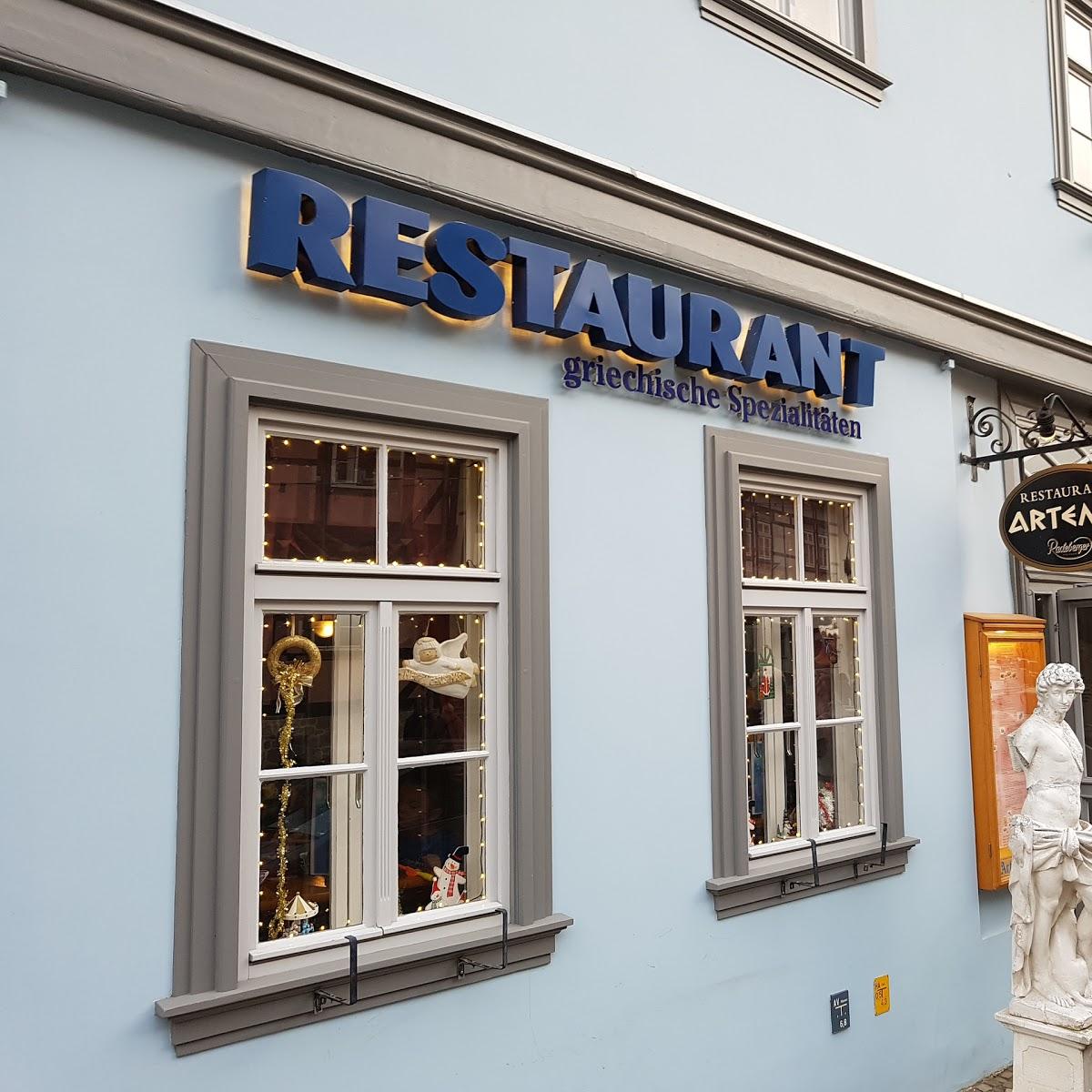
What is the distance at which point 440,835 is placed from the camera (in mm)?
3807

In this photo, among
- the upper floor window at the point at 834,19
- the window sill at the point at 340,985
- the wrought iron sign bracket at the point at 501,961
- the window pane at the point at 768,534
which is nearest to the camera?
the window sill at the point at 340,985

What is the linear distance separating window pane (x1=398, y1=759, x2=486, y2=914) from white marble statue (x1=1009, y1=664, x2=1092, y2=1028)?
257 centimetres

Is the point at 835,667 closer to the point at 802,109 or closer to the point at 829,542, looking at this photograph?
the point at 829,542

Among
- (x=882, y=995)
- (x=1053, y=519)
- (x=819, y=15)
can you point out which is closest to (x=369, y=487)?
(x=882, y=995)

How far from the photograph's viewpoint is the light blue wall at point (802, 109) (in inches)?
158

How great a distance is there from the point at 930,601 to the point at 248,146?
14.0 ft

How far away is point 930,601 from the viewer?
586 centimetres

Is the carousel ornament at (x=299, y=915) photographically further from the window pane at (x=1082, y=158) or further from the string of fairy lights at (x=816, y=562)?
the window pane at (x=1082, y=158)

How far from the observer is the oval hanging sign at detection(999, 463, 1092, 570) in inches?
217

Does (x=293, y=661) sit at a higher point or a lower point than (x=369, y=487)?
lower

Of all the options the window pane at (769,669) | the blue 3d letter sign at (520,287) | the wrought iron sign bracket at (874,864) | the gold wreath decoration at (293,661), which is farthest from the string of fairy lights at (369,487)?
the wrought iron sign bracket at (874,864)

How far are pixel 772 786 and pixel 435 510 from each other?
2234 mm

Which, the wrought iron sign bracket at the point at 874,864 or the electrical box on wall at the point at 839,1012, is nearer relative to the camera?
the electrical box on wall at the point at 839,1012

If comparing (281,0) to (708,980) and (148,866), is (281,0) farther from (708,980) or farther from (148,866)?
(708,980)
